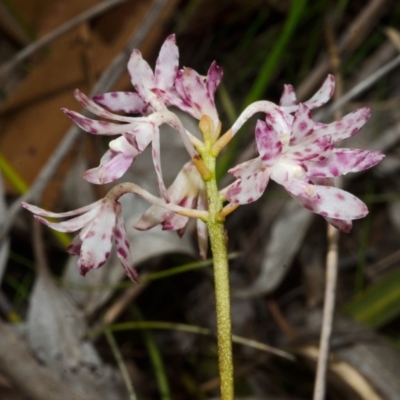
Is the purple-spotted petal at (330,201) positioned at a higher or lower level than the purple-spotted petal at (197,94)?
lower

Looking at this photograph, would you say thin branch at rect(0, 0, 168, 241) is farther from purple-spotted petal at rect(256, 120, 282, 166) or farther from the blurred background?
purple-spotted petal at rect(256, 120, 282, 166)

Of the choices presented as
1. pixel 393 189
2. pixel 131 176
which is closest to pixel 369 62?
pixel 393 189

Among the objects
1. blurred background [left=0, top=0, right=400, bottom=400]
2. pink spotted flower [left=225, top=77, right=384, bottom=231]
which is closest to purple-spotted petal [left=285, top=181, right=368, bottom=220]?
pink spotted flower [left=225, top=77, right=384, bottom=231]

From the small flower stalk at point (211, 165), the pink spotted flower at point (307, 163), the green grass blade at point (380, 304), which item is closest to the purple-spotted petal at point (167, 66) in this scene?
the small flower stalk at point (211, 165)

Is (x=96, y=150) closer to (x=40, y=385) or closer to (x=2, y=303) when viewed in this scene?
(x=2, y=303)

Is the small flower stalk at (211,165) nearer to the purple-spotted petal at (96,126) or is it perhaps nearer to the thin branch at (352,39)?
the purple-spotted petal at (96,126)

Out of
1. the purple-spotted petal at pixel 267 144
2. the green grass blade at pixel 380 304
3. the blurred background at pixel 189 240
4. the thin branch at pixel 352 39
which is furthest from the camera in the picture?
the thin branch at pixel 352 39

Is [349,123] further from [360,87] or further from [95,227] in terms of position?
[360,87]
